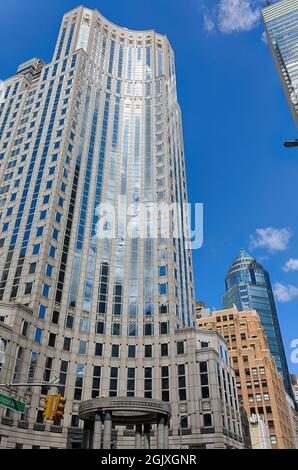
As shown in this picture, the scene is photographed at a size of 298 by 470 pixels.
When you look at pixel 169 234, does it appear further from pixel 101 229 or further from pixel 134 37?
pixel 134 37

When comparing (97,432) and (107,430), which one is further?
(97,432)

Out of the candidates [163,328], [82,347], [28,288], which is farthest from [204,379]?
[28,288]

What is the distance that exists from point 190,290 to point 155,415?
3401 cm

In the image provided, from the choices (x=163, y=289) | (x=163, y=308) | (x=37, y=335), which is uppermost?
(x=163, y=289)

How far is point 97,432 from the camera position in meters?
40.8

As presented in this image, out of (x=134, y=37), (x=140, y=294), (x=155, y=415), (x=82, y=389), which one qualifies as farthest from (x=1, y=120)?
(x=155, y=415)

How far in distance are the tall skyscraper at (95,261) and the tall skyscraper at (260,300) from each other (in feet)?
356

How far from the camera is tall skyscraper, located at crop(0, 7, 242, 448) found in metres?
51.5

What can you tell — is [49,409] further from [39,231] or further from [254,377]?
[254,377]

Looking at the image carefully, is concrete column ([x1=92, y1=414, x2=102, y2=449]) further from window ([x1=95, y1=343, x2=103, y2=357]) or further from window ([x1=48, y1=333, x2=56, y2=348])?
window ([x1=95, y1=343, x2=103, y2=357])

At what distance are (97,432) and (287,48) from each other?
18971cm

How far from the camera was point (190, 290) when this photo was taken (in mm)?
75062

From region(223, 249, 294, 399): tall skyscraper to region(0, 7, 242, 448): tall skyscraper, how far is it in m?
109

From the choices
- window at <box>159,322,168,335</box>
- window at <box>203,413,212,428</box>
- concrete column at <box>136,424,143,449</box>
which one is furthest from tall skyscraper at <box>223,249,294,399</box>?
concrete column at <box>136,424,143,449</box>
